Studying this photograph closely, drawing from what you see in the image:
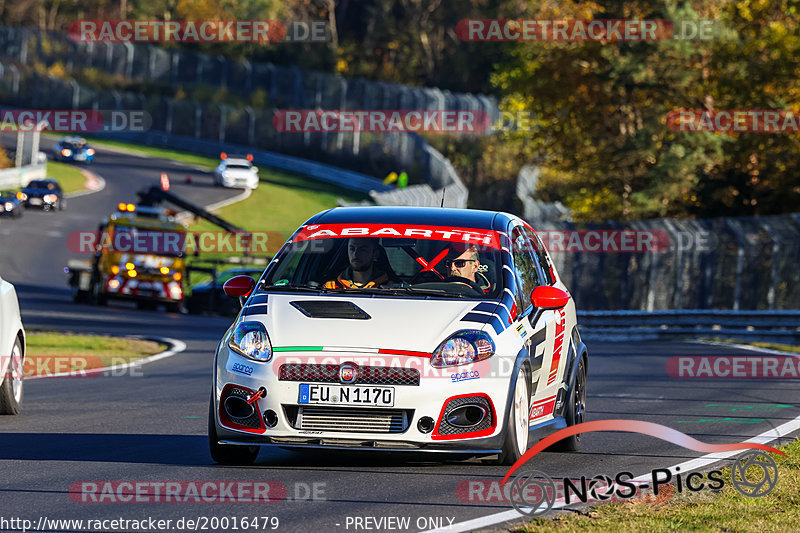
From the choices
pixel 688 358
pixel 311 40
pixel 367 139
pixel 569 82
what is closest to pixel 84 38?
pixel 311 40

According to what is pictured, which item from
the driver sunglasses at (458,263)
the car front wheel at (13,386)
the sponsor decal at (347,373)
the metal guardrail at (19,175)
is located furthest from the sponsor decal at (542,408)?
the metal guardrail at (19,175)

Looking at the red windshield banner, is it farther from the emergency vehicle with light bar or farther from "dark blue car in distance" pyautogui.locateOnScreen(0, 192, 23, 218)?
"dark blue car in distance" pyautogui.locateOnScreen(0, 192, 23, 218)

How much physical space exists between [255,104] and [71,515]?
3188 inches

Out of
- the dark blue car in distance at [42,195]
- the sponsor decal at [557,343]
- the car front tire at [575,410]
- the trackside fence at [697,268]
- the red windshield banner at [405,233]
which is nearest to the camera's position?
the red windshield banner at [405,233]

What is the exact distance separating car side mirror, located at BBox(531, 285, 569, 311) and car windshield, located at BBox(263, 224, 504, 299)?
0.25 metres

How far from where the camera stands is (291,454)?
9305 millimetres

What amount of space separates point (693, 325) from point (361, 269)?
19386 mm

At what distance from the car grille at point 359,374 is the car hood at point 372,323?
0.14 meters

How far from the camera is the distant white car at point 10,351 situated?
441 inches

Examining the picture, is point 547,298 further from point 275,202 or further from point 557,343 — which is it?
point 275,202

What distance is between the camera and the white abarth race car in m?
8.12

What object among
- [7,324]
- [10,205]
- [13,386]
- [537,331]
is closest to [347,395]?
[537,331]

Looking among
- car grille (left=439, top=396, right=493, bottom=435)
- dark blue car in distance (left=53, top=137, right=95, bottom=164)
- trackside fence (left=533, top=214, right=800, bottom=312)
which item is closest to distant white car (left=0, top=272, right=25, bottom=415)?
car grille (left=439, top=396, right=493, bottom=435)

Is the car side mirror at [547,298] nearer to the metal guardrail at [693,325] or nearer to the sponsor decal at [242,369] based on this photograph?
the sponsor decal at [242,369]
